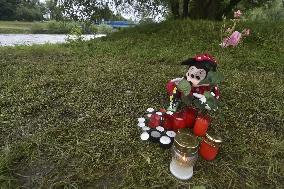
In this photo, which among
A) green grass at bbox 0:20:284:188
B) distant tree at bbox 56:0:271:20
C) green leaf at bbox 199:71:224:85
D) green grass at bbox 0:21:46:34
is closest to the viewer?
green grass at bbox 0:20:284:188

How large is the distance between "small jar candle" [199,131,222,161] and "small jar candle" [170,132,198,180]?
0.21 meters

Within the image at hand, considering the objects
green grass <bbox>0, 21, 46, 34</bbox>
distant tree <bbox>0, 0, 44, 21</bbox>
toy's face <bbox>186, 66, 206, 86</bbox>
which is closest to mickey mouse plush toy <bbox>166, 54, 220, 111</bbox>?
toy's face <bbox>186, 66, 206, 86</bbox>

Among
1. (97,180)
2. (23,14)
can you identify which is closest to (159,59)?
(97,180)

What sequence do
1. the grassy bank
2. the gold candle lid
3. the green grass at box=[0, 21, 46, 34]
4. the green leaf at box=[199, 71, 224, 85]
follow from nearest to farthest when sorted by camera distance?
the gold candle lid, the green leaf at box=[199, 71, 224, 85], the grassy bank, the green grass at box=[0, 21, 46, 34]

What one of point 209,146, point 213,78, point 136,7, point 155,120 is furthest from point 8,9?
point 209,146

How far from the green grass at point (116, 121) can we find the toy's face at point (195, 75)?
24.1 inches

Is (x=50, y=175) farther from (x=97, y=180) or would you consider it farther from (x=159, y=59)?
(x=159, y=59)

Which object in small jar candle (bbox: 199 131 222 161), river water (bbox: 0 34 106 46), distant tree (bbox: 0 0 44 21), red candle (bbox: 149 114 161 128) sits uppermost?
distant tree (bbox: 0 0 44 21)

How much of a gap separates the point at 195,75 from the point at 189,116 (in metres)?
0.40

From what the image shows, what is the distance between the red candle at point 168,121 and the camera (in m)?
3.03

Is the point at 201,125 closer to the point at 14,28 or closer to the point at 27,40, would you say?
the point at 27,40

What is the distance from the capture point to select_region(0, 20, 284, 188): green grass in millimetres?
2635

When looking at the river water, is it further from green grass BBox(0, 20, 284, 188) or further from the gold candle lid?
the gold candle lid

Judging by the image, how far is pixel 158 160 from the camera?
277cm
